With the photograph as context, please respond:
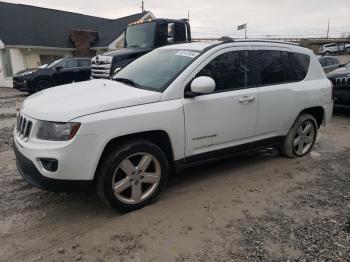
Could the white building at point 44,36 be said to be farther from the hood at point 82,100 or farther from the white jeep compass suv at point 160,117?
the hood at point 82,100

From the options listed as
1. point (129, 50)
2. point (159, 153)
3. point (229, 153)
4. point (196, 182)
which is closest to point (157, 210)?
point (159, 153)

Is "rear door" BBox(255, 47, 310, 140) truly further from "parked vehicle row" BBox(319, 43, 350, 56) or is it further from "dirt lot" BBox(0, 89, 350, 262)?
"parked vehicle row" BBox(319, 43, 350, 56)

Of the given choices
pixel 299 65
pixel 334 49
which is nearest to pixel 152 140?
pixel 299 65

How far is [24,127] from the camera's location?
3686 millimetres

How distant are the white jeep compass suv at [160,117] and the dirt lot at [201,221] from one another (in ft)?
1.29

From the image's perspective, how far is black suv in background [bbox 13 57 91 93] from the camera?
48.5 ft

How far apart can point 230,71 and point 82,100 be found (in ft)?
6.37

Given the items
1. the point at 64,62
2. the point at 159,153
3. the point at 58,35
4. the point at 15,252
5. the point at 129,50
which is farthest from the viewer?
the point at 58,35

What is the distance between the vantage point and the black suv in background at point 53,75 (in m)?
14.8

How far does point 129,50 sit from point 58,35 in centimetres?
1684

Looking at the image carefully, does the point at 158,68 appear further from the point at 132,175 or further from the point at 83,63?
the point at 83,63

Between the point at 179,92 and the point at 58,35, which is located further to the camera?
the point at 58,35

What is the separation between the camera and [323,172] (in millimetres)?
5148

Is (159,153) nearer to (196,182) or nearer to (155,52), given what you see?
(196,182)
